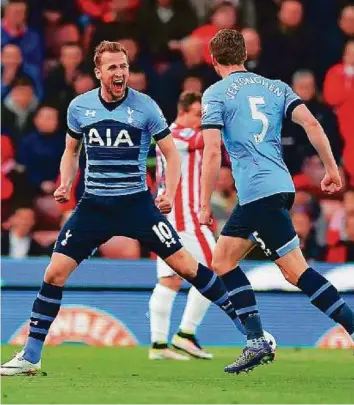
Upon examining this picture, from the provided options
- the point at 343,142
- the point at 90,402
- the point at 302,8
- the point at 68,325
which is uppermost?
the point at 302,8

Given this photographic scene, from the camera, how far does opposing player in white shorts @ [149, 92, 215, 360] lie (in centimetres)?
1063

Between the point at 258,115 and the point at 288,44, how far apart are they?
225 inches

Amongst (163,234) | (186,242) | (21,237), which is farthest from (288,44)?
(163,234)

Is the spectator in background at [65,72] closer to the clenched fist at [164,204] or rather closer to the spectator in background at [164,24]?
the spectator in background at [164,24]

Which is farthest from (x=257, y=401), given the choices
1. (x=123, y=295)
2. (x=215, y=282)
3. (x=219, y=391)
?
(x=123, y=295)

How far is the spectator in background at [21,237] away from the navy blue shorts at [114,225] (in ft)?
14.8

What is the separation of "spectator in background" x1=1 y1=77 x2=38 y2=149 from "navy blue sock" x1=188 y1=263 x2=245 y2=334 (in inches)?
209

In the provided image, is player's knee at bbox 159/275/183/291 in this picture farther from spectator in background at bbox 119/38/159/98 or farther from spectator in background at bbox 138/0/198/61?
spectator in background at bbox 138/0/198/61

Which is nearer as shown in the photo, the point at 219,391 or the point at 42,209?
the point at 219,391

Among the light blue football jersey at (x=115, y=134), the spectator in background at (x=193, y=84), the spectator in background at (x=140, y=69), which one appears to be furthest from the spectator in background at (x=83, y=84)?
the light blue football jersey at (x=115, y=134)

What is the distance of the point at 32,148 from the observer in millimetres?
13812

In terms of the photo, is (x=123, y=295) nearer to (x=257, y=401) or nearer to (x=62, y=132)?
(x=62, y=132)

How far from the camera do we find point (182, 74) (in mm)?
13844

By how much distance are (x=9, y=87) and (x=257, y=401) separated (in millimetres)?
8061
